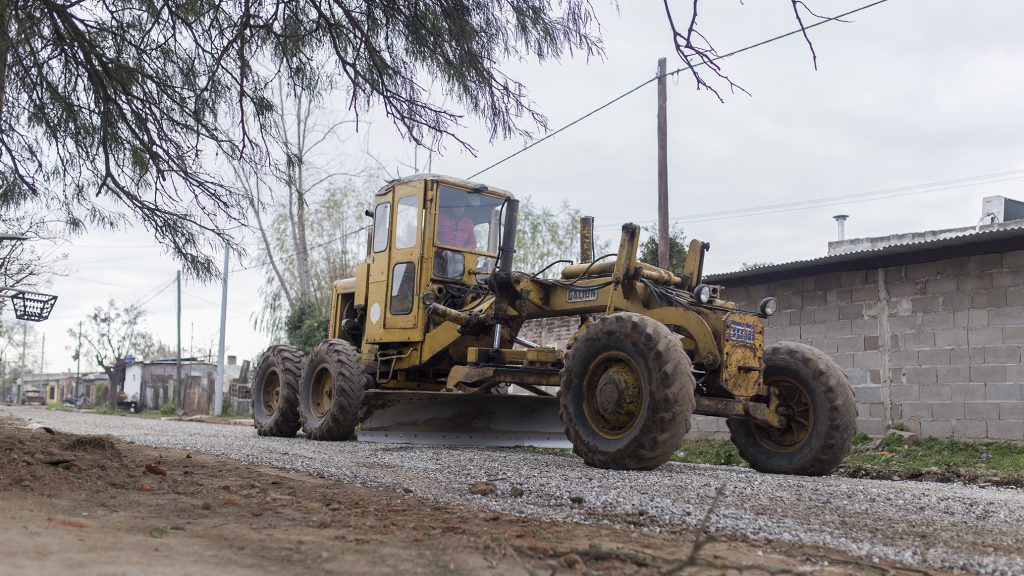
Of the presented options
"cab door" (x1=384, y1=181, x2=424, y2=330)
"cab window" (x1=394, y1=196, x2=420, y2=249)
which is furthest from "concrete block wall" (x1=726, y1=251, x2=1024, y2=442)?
"cab window" (x1=394, y1=196, x2=420, y2=249)

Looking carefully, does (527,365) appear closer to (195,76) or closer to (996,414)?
(195,76)

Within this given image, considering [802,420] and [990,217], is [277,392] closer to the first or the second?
[802,420]

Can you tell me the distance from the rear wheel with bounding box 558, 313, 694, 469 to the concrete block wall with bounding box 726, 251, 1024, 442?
4.48 metres

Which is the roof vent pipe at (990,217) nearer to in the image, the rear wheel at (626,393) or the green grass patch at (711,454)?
the green grass patch at (711,454)

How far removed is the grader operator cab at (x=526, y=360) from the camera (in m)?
6.99

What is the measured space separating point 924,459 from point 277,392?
800cm

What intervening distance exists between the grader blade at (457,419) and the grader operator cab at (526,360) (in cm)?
2

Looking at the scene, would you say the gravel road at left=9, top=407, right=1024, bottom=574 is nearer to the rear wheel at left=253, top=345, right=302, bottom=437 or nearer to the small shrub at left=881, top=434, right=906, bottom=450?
the small shrub at left=881, top=434, right=906, bottom=450

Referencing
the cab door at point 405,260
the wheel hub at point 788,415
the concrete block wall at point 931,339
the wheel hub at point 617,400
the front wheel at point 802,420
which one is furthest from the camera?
the cab door at point 405,260

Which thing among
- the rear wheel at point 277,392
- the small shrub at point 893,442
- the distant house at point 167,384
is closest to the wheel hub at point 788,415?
the small shrub at point 893,442

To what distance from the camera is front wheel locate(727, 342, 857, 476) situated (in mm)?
7234

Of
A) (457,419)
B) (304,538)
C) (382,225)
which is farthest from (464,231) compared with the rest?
(304,538)

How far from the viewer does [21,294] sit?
16750 mm

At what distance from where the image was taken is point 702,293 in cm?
739
